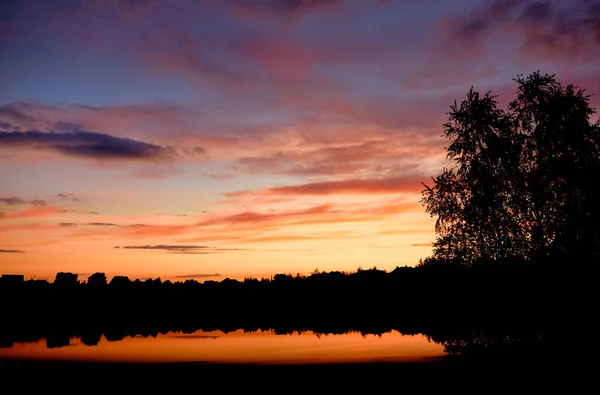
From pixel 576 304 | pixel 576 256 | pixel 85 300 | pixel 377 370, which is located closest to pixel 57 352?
pixel 377 370

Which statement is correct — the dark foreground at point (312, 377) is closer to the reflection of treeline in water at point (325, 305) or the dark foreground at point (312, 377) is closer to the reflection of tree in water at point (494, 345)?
the reflection of tree in water at point (494, 345)

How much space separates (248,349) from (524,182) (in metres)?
30.6

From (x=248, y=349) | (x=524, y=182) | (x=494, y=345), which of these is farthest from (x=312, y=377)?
(x=524, y=182)

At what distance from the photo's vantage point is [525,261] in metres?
45.9

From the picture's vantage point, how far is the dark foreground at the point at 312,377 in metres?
15.1

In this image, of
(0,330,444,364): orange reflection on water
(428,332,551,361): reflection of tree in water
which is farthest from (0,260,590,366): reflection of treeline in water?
(0,330,444,364): orange reflection on water

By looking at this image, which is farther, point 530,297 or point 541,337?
point 530,297

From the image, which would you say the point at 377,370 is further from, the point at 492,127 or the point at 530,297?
the point at 492,127

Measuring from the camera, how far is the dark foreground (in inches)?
594

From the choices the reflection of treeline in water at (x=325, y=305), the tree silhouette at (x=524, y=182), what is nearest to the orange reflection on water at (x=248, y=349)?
the reflection of treeline in water at (x=325, y=305)

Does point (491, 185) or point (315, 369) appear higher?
point (491, 185)

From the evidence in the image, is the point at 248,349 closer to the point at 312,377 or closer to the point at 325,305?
the point at 312,377

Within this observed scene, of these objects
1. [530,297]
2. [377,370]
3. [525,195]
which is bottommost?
[377,370]

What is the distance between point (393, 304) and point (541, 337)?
32663 millimetres
